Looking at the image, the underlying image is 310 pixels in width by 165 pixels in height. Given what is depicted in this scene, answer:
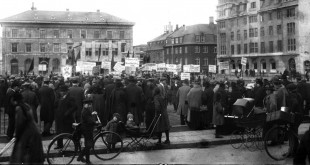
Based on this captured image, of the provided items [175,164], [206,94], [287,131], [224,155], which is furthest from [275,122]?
[206,94]

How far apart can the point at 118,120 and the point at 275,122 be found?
4285 mm

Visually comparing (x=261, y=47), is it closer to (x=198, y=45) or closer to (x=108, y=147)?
(x=198, y=45)

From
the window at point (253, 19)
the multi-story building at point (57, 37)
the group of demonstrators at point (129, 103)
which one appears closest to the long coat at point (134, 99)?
the group of demonstrators at point (129, 103)

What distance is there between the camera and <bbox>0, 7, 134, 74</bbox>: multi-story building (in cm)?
7094

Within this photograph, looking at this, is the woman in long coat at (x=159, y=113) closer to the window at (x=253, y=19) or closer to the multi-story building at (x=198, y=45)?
the window at (x=253, y=19)

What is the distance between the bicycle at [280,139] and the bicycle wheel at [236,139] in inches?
54.1

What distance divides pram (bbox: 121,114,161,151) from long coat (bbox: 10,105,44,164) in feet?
13.4

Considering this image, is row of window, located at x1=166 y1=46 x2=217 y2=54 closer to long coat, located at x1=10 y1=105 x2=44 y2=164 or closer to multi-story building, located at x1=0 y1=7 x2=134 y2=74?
multi-story building, located at x1=0 y1=7 x2=134 y2=74

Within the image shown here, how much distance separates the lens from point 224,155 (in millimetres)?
10508

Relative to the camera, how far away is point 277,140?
9.94 metres

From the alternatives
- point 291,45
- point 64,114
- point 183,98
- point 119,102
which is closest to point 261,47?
point 291,45

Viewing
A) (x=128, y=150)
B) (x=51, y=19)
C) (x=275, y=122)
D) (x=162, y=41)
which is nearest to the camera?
(x=275, y=122)

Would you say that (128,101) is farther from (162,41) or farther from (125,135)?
(162,41)

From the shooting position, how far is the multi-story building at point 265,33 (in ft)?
186
